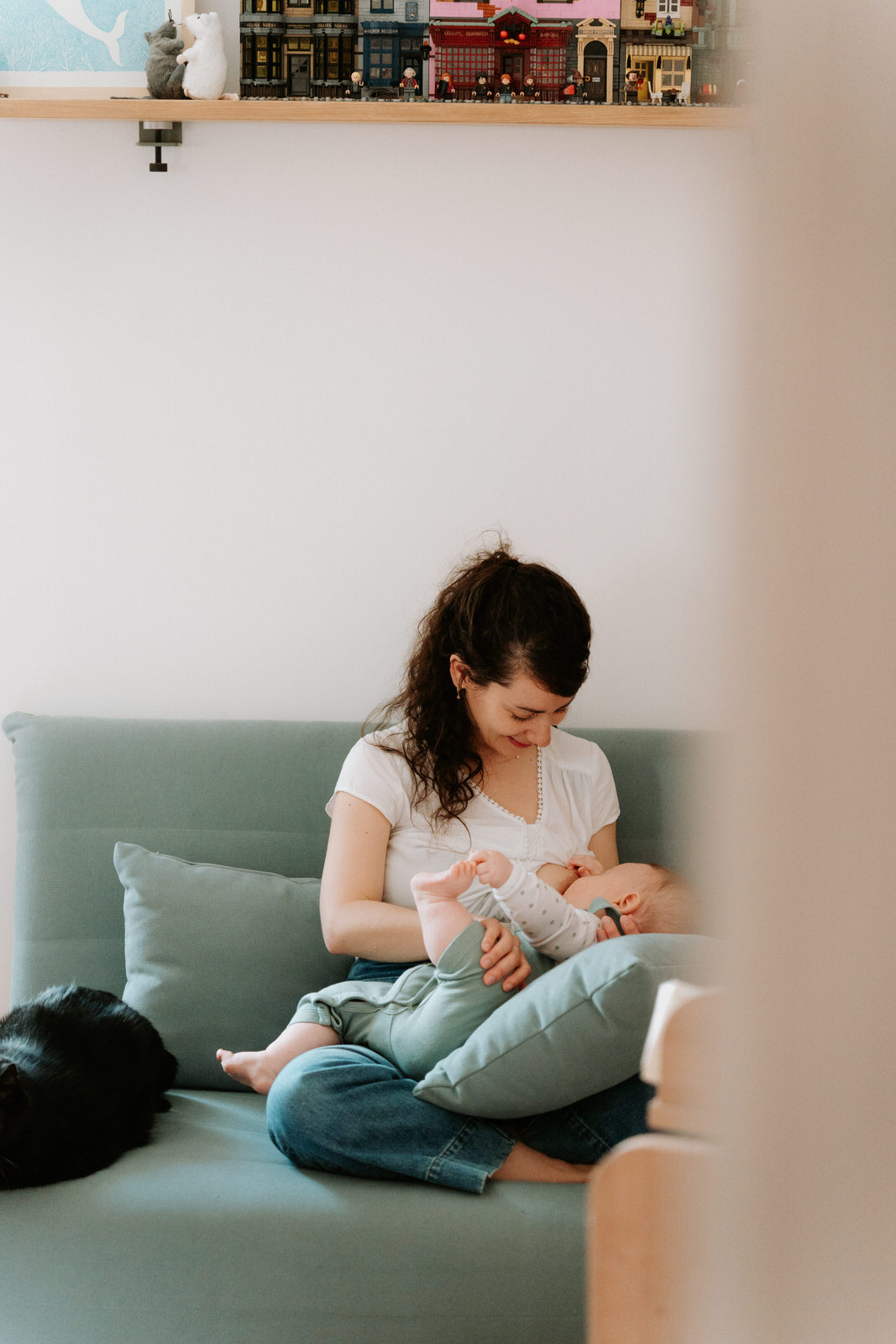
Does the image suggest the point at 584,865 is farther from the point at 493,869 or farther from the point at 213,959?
the point at 213,959

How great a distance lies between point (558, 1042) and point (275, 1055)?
425mm

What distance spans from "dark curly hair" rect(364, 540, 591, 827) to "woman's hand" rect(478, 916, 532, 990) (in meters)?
0.31

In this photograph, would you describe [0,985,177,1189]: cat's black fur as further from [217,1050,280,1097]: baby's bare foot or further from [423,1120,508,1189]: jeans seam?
[423,1120,508,1189]: jeans seam

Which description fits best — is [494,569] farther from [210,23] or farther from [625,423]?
[210,23]

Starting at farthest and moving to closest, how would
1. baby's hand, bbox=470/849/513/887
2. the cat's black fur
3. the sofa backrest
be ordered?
the sofa backrest
baby's hand, bbox=470/849/513/887
the cat's black fur

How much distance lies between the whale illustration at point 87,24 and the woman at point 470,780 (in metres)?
1.13

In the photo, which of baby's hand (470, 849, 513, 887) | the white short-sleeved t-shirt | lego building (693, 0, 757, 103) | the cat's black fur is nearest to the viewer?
lego building (693, 0, 757, 103)

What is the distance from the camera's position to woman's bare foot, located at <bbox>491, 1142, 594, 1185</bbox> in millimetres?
1225

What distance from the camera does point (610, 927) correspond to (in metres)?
1.36

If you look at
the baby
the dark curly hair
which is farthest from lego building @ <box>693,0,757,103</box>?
the dark curly hair

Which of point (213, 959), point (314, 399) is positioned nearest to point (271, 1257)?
point (213, 959)

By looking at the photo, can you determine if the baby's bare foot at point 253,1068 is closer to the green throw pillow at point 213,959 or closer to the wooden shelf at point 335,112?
the green throw pillow at point 213,959

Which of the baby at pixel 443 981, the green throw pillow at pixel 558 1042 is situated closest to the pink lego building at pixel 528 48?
the baby at pixel 443 981

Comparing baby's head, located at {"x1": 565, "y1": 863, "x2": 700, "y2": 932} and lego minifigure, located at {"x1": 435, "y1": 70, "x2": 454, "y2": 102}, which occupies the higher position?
lego minifigure, located at {"x1": 435, "y1": 70, "x2": 454, "y2": 102}
